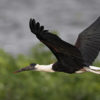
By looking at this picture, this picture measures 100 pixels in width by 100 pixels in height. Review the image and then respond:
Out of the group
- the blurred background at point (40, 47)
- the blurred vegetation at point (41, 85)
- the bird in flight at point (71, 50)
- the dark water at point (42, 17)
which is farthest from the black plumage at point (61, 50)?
the dark water at point (42, 17)

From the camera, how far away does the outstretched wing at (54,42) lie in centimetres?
1198

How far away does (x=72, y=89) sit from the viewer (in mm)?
19297

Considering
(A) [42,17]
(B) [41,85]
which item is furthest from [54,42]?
(A) [42,17]

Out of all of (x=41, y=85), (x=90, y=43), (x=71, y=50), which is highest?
(x=41, y=85)

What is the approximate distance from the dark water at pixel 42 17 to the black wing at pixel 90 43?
1701cm

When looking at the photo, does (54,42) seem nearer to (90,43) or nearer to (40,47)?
(90,43)

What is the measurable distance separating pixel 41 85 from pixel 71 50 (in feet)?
21.9

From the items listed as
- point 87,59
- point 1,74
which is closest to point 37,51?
point 1,74

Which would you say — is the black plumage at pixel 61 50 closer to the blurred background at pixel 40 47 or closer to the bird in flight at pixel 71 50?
the bird in flight at pixel 71 50

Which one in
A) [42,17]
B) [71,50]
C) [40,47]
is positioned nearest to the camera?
[71,50]

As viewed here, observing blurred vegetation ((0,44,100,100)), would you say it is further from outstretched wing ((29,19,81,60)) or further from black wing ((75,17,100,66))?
outstretched wing ((29,19,81,60))

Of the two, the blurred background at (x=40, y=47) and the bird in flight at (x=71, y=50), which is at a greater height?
the blurred background at (x=40, y=47)

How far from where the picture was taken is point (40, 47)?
66.2 feet

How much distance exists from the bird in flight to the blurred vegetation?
484 cm
